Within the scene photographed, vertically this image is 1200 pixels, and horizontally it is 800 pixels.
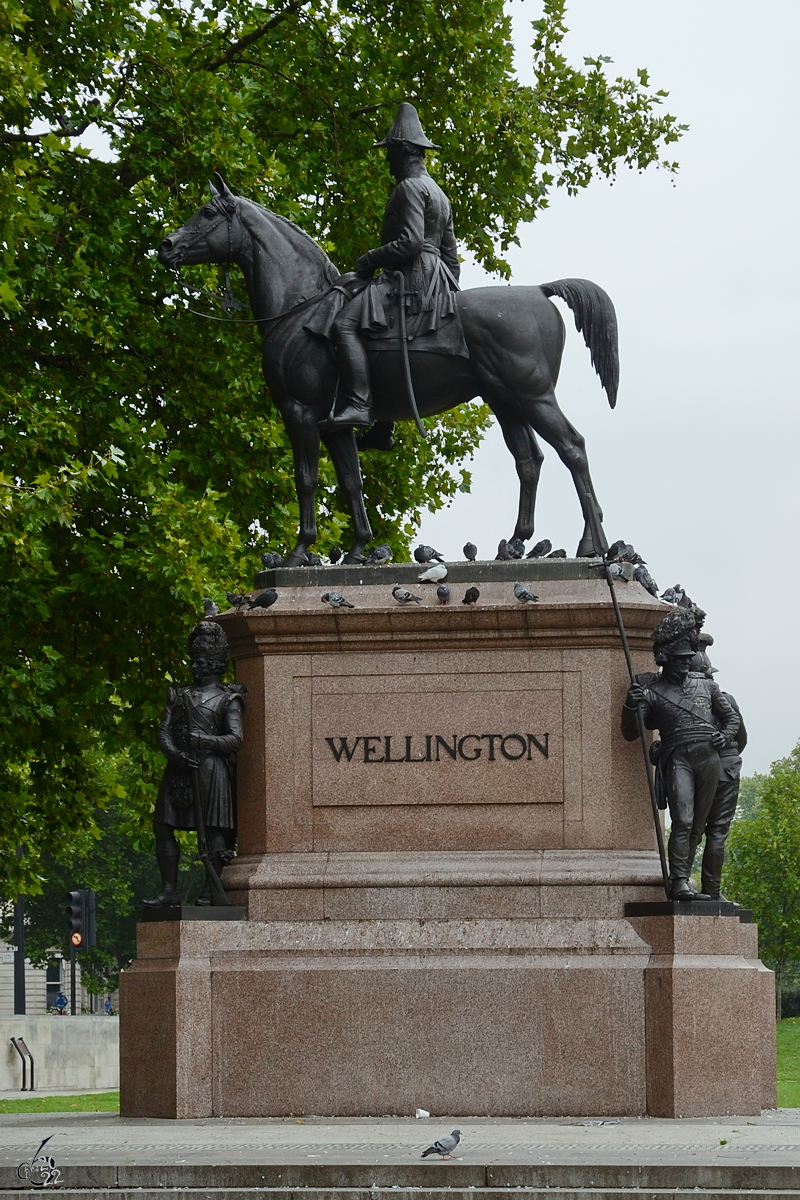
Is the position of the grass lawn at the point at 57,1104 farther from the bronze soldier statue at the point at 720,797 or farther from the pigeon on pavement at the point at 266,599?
the bronze soldier statue at the point at 720,797

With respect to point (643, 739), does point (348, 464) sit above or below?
above

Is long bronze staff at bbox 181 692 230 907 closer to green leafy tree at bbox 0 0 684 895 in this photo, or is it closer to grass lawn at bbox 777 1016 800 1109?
grass lawn at bbox 777 1016 800 1109

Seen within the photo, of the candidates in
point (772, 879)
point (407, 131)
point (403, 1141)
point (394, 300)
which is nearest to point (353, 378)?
point (394, 300)

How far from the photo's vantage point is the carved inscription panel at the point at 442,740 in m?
11.6

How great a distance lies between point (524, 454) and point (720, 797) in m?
2.58

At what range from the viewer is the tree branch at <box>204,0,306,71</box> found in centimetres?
2320

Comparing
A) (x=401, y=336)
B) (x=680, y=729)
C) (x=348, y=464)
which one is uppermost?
(x=401, y=336)

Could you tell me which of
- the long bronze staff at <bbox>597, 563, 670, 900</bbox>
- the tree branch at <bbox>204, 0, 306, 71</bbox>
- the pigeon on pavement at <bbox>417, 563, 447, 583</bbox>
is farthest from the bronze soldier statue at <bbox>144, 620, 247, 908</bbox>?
the tree branch at <bbox>204, 0, 306, 71</bbox>

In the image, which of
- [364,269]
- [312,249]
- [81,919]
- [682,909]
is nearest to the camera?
[682,909]

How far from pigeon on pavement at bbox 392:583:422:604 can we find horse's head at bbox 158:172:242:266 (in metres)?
2.89

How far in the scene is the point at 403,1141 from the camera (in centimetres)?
925

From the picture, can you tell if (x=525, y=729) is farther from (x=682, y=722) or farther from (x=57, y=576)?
(x=57, y=576)

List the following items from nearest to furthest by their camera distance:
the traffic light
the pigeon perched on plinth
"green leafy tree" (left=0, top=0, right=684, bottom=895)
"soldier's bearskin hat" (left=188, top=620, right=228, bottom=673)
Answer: "soldier's bearskin hat" (left=188, top=620, right=228, bottom=673)
the pigeon perched on plinth
"green leafy tree" (left=0, top=0, right=684, bottom=895)
the traffic light

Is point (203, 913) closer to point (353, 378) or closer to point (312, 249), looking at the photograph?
point (353, 378)
